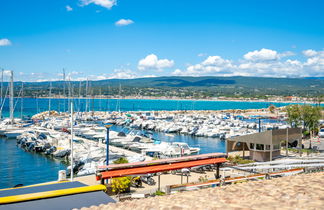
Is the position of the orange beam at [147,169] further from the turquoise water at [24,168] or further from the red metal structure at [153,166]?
the turquoise water at [24,168]

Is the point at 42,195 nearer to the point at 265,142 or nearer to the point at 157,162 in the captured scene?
the point at 157,162

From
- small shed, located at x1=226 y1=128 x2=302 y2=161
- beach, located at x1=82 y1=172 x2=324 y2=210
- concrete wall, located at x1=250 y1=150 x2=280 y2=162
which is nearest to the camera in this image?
beach, located at x1=82 y1=172 x2=324 y2=210

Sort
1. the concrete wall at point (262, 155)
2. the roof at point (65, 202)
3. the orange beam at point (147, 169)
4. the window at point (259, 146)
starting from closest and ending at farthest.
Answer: the roof at point (65, 202) → the orange beam at point (147, 169) → the concrete wall at point (262, 155) → the window at point (259, 146)

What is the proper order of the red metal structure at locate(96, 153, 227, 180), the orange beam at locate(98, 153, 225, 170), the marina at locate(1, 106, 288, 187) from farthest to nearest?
the marina at locate(1, 106, 288, 187)
the orange beam at locate(98, 153, 225, 170)
the red metal structure at locate(96, 153, 227, 180)

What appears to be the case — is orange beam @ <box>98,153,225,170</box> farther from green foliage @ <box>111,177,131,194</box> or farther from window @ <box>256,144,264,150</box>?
window @ <box>256,144,264,150</box>

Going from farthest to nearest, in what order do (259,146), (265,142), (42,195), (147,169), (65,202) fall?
(259,146) < (265,142) < (147,169) < (42,195) < (65,202)

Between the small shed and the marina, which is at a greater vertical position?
the small shed

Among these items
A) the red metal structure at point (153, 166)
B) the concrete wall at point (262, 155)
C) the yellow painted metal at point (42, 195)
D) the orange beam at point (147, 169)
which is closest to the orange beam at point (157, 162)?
the red metal structure at point (153, 166)

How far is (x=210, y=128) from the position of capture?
189ft

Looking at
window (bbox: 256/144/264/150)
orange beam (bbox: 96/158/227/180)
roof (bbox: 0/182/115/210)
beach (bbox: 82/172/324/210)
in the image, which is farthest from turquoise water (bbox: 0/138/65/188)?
beach (bbox: 82/172/324/210)

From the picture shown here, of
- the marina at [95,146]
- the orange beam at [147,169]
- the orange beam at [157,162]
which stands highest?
the orange beam at [157,162]

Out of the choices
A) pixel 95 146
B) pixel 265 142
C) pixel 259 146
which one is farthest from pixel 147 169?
pixel 95 146

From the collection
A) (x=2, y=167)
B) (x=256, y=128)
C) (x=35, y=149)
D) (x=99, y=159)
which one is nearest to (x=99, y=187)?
(x=99, y=159)

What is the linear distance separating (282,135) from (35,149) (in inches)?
1113
